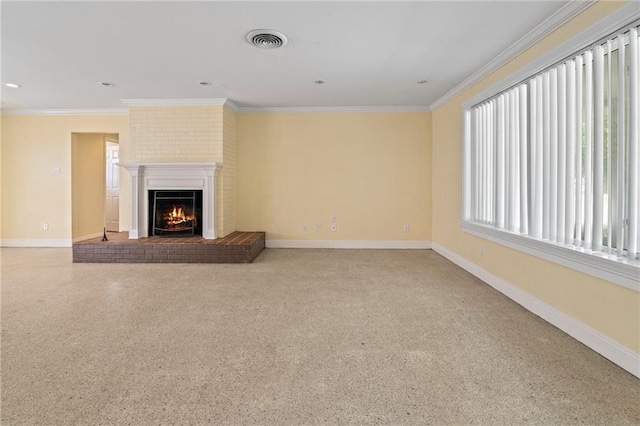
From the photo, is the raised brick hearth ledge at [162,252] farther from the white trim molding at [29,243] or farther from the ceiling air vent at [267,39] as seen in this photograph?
the ceiling air vent at [267,39]

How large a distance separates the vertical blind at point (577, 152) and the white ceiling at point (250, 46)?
23.5 inches

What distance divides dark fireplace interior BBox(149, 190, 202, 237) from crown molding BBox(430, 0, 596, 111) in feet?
14.1

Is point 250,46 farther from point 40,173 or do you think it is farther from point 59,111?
point 40,173

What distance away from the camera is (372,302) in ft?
10.5

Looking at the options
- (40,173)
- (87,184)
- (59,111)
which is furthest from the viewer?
(87,184)

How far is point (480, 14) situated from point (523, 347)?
101 inches

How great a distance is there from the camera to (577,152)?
8.23ft

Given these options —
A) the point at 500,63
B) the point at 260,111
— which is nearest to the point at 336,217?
the point at 260,111

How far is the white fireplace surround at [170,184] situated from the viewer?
17.3 ft

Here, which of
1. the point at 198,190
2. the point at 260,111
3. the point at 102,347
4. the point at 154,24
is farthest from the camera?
the point at 260,111

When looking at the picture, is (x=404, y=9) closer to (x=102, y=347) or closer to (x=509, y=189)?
(x=509, y=189)

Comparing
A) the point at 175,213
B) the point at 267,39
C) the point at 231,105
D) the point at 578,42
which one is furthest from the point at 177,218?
the point at 578,42

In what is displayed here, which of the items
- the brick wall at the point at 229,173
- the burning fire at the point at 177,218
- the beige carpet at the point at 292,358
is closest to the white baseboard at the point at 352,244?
the brick wall at the point at 229,173

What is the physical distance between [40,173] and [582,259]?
811 centimetres
